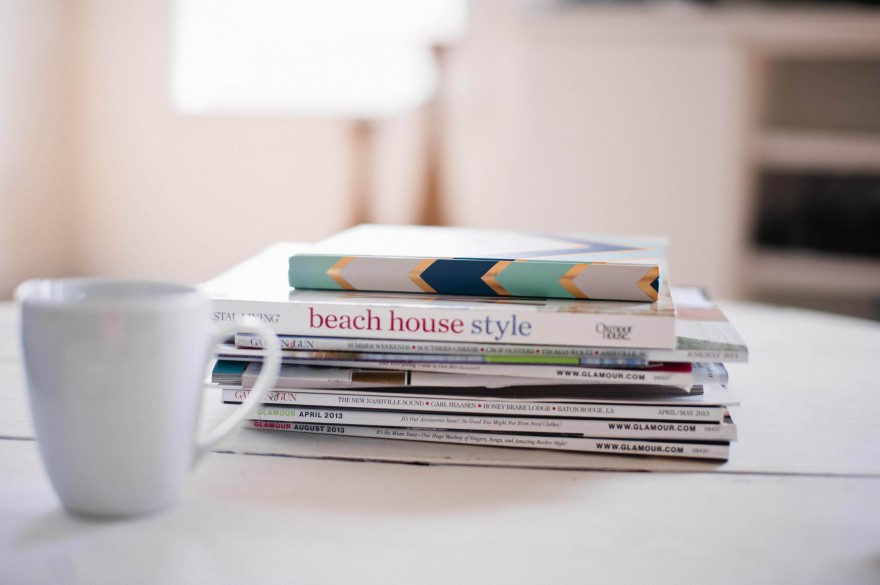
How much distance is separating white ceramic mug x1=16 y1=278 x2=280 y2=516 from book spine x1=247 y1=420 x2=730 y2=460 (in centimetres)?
14

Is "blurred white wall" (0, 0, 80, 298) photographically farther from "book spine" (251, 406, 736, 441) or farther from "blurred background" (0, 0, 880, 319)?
"book spine" (251, 406, 736, 441)

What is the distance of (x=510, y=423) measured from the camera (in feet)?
1.85

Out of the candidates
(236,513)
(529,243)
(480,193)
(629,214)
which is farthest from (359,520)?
(480,193)

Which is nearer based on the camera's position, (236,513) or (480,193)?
(236,513)

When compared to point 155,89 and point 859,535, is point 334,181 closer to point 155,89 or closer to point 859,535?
point 155,89

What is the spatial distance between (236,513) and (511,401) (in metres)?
0.18

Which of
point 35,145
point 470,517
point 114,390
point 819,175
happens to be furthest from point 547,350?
point 35,145

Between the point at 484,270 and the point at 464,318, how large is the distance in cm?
5

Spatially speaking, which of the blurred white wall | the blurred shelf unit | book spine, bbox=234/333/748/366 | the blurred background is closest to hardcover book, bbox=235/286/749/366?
book spine, bbox=234/333/748/366

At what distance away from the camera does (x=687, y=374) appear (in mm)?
543

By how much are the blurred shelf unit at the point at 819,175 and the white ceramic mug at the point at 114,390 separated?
2330 mm

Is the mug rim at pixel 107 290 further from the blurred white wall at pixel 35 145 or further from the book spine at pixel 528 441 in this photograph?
the blurred white wall at pixel 35 145

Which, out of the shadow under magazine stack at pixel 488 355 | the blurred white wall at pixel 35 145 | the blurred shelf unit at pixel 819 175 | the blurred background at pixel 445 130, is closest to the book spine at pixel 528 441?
the shadow under magazine stack at pixel 488 355

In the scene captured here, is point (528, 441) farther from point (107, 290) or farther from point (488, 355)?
point (107, 290)
